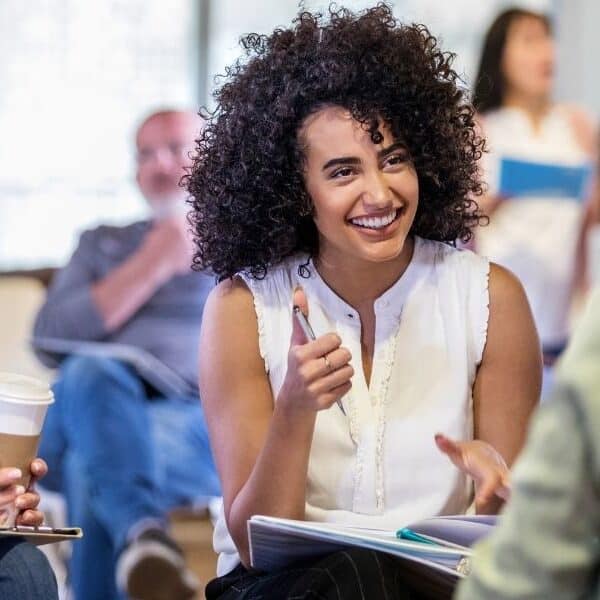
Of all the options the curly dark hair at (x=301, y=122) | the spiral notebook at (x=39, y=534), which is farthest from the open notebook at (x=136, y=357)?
the spiral notebook at (x=39, y=534)

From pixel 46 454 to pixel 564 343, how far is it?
145 cm

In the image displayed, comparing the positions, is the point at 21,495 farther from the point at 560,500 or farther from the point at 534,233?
the point at 534,233

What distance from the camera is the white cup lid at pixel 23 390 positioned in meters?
1.39

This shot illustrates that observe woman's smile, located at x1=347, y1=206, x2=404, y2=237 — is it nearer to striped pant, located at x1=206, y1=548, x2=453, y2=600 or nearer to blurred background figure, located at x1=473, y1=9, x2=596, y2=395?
striped pant, located at x1=206, y1=548, x2=453, y2=600

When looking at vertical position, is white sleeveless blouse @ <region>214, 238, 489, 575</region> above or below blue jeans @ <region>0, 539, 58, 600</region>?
above

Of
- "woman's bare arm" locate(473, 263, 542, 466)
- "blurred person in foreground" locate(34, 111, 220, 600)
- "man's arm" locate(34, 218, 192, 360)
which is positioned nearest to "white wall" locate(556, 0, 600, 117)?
"blurred person in foreground" locate(34, 111, 220, 600)

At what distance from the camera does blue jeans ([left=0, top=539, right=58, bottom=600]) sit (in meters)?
1.38

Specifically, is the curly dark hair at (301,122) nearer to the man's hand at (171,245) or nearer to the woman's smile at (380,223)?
the woman's smile at (380,223)

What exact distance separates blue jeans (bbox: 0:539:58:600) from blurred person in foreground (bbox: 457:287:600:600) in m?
0.73

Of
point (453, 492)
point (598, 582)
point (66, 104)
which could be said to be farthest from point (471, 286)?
point (66, 104)

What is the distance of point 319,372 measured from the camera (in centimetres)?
138

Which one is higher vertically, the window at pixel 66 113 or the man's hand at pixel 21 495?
the window at pixel 66 113

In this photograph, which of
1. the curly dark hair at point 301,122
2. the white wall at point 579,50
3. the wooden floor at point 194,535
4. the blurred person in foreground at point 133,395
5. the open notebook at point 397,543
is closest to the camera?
the open notebook at point 397,543

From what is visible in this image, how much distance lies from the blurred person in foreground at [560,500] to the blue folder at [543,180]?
282 cm
